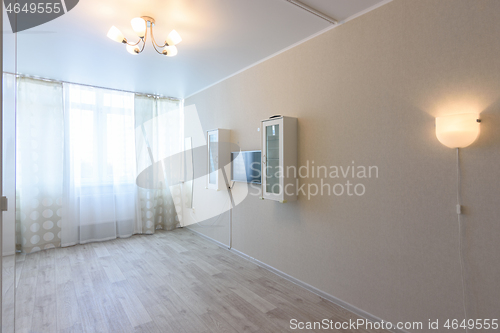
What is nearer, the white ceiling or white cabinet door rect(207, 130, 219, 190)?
the white ceiling

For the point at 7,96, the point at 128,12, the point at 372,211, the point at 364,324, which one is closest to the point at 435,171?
the point at 372,211

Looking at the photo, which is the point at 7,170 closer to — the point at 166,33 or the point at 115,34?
the point at 115,34

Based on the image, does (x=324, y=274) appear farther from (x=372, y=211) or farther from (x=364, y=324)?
(x=372, y=211)

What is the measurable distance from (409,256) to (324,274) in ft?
3.11

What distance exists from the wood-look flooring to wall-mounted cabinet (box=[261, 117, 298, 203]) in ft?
3.67

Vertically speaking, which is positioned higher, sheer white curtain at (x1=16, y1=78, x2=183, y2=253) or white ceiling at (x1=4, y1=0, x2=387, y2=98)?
white ceiling at (x1=4, y1=0, x2=387, y2=98)

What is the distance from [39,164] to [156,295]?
3.24 metres

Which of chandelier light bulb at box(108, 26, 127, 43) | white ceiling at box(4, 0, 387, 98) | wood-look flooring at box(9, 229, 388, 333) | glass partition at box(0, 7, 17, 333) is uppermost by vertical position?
white ceiling at box(4, 0, 387, 98)

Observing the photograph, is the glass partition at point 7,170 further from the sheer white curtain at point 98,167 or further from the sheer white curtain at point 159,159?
the sheer white curtain at point 159,159

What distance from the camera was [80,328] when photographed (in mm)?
2406

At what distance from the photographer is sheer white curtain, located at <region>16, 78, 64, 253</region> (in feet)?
14.2

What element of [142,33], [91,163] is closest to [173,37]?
[142,33]

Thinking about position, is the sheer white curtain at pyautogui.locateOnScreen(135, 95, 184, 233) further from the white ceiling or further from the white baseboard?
the white baseboard

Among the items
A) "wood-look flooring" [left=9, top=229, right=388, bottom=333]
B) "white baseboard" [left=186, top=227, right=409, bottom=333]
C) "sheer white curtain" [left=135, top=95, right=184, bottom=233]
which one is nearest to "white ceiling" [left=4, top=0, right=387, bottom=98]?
"sheer white curtain" [left=135, top=95, right=184, bottom=233]
